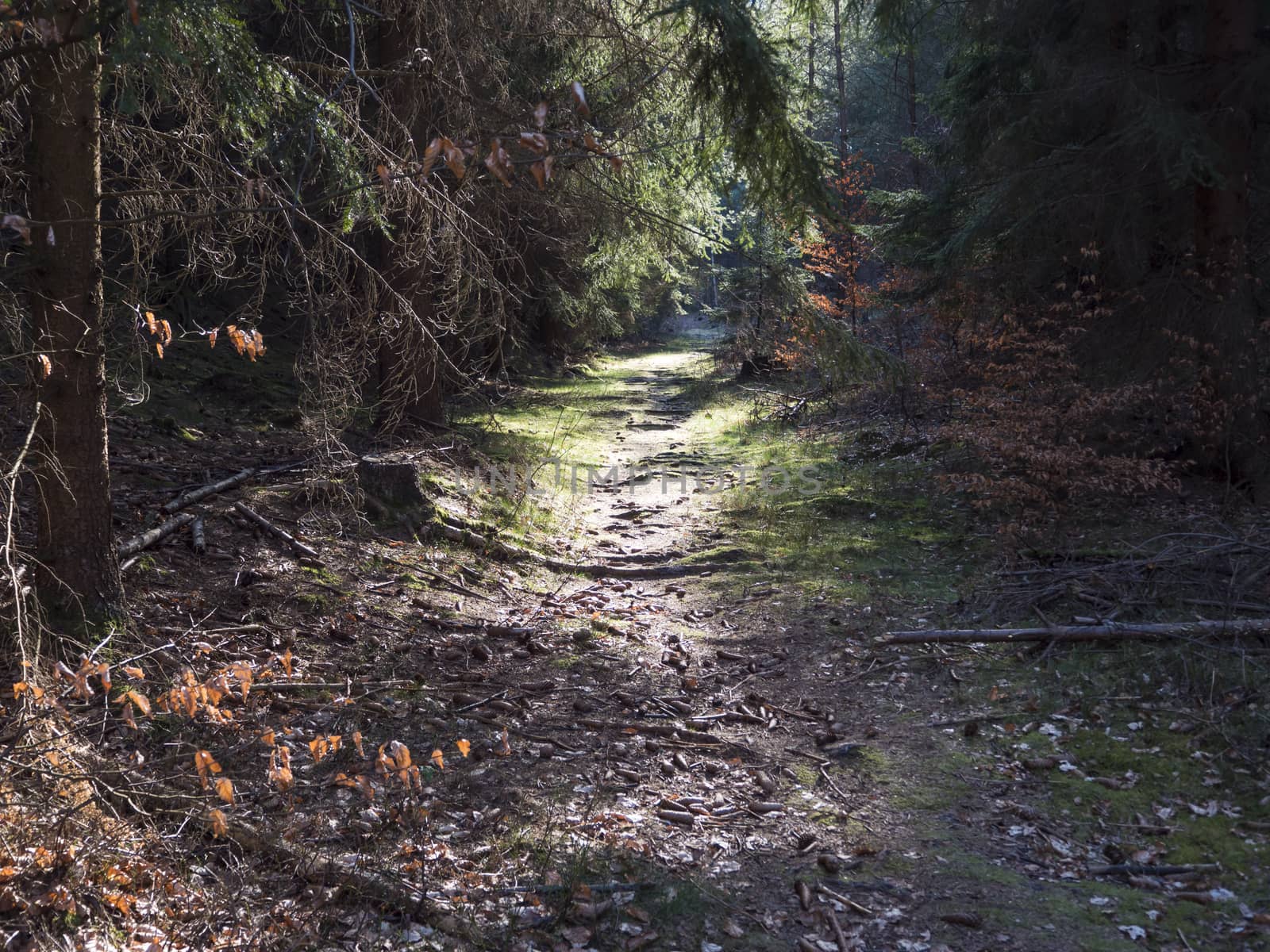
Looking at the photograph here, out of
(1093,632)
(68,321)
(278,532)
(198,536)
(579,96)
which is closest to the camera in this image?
(579,96)

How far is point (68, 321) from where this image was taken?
4.45 meters

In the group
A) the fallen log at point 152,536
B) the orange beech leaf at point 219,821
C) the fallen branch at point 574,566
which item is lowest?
the fallen branch at point 574,566

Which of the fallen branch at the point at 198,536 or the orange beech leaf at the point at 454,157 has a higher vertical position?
the orange beech leaf at the point at 454,157

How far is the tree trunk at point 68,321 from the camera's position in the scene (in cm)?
434

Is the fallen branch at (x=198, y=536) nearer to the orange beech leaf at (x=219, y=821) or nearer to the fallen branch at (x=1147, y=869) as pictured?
the orange beech leaf at (x=219, y=821)

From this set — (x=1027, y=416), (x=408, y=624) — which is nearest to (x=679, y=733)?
(x=408, y=624)

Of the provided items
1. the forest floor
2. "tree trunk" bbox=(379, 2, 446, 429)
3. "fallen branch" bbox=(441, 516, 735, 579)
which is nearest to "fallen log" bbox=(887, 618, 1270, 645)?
the forest floor

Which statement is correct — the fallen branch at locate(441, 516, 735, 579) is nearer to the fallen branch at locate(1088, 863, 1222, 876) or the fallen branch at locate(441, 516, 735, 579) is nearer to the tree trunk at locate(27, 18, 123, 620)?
the tree trunk at locate(27, 18, 123, 620)

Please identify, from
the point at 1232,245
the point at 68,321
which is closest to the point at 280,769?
the point at 68,321

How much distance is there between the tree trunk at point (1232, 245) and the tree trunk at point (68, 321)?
9102 mm

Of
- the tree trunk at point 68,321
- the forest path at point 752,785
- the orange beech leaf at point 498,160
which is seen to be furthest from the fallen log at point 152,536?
the orange beech leaf at point 498,160

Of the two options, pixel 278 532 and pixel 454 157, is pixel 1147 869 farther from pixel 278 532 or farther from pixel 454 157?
pixel 278 532

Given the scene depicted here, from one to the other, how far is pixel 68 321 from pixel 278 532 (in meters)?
2.84

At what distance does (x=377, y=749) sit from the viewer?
4.67 meters
